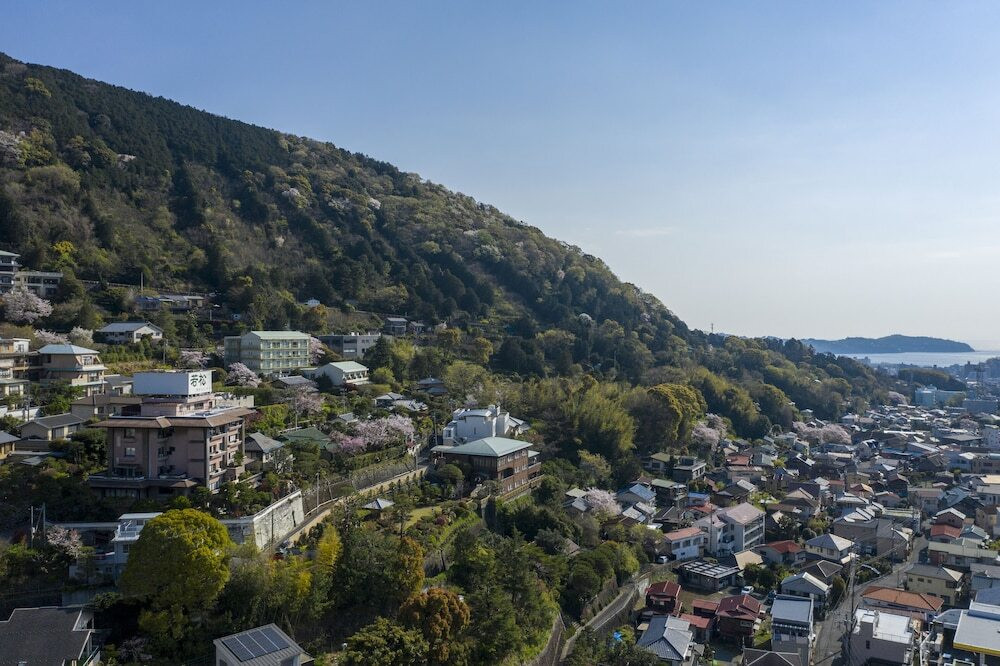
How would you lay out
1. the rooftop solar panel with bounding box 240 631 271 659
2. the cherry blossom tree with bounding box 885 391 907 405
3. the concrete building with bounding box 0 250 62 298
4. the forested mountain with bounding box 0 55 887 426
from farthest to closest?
the cherry blossom tree with bounding box 885 391 907 405 < the forested mountain with bounding box 0 55 887 426 < the concrete building with bounding box 0 250 62 298 < the rooftop solar panel with bounding box 240 631 271 659

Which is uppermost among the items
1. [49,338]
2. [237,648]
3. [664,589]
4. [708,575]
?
[49,338]

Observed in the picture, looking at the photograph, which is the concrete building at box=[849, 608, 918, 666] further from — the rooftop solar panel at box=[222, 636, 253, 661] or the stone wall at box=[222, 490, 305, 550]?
the rooftop solar panel at box=[222, 636, 253, 661]

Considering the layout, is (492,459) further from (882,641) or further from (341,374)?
(882,641)

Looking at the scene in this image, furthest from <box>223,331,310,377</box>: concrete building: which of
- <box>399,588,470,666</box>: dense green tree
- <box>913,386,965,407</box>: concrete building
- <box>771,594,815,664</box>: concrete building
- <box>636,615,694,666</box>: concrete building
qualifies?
<box>913,386,965,407</box>: concrete building

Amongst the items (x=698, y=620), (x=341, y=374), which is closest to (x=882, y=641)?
(x=698, y=620)

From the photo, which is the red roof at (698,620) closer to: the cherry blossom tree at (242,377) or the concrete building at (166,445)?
the concrete building at (166,445)

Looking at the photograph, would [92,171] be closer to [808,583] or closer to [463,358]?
[463,358]
